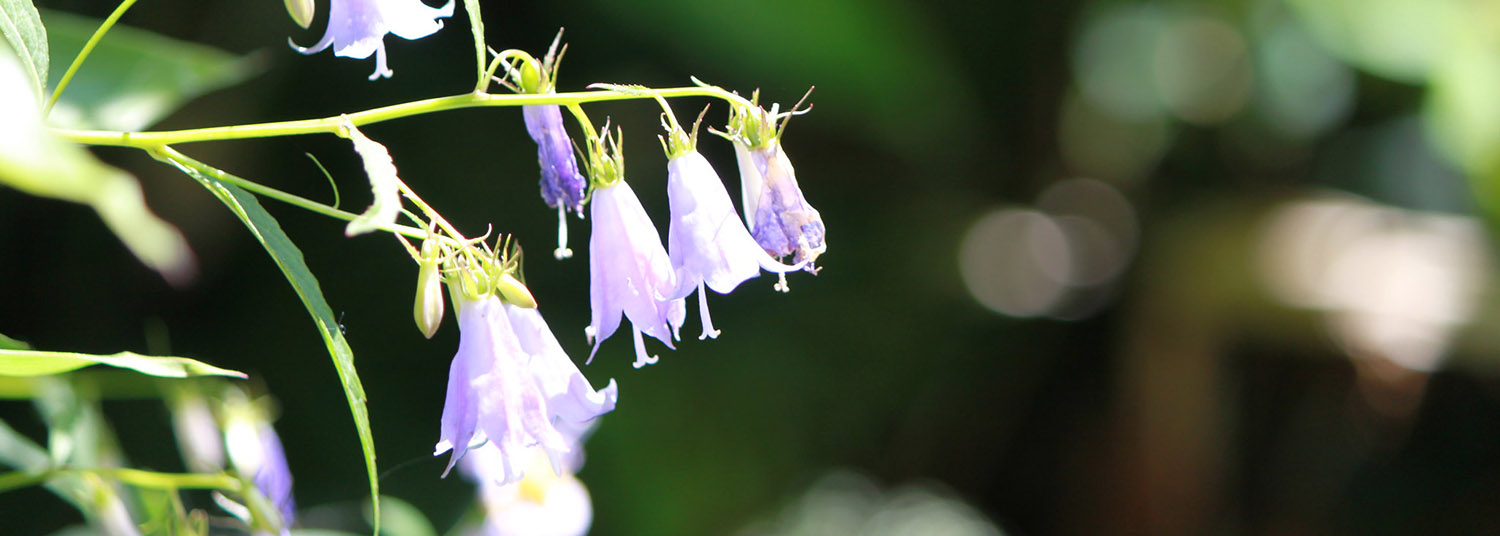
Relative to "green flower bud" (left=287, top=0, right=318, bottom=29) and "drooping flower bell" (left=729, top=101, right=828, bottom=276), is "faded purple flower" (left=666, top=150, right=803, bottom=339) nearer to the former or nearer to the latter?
"drooping flower bell" (left=729, top=101, right=828, bottom=276)

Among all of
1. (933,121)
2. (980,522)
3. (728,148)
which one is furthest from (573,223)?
(980,522)

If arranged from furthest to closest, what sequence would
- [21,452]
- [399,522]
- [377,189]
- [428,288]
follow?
1. [399,522]
2. [21,452]
3. [428,288]
4. [377,189]

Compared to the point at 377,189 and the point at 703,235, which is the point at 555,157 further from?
the point at 377,189

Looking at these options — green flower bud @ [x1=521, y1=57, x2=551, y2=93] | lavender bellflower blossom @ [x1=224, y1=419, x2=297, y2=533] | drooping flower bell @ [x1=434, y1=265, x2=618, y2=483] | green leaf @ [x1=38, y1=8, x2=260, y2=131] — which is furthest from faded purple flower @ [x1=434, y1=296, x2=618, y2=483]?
green leaf @ [x1=38, y1=8, x2=260, y2=131]

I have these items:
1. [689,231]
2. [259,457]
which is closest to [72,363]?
[689,231]

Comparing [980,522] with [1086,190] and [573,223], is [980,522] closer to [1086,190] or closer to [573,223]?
[1086,190]

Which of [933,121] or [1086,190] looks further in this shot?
[1086,190]
